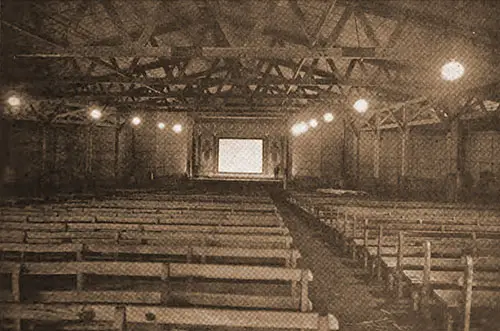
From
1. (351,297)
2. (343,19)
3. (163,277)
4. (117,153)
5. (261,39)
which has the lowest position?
(351,297)

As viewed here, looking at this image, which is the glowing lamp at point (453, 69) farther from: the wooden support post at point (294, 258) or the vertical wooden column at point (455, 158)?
the vertical wooden column at point (455, 158)

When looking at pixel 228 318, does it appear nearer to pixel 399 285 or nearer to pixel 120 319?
pixel 120 319

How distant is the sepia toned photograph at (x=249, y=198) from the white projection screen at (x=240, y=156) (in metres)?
4.82

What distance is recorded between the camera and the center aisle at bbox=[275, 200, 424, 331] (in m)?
6.80

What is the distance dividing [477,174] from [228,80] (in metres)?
14.0

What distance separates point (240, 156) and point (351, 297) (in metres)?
24.5

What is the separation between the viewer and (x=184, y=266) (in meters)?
5.20

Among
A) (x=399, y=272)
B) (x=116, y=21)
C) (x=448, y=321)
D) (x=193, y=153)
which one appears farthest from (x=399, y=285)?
(x=193, y=153)

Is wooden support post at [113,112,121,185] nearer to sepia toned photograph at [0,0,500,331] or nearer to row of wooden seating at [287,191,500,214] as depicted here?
sepia toned photograph at [0,0,500,331]

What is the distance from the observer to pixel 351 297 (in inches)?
314

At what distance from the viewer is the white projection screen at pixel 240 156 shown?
32.0 meters

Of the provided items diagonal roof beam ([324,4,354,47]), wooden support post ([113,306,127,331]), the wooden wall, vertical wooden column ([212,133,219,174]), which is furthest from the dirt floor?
vertical wooden column ([212,133,219,174])

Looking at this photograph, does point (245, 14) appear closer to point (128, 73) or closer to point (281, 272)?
point (128, 73)

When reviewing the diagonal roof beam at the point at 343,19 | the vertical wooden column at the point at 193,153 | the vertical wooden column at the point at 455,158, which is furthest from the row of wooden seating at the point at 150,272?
the vertical wooden column at the point at 193,153
